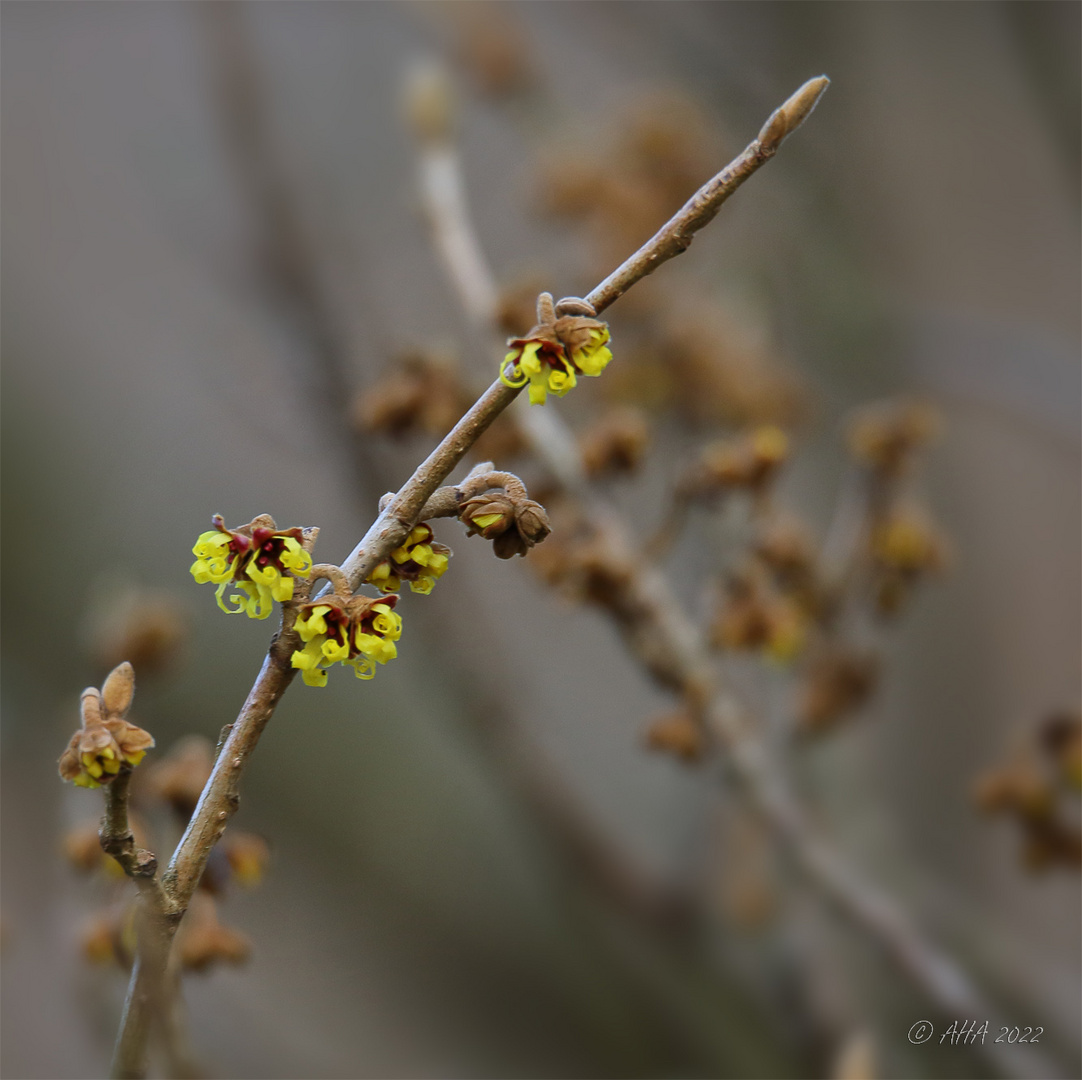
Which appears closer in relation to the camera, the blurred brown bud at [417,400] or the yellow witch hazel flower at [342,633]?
the yellow witch hazel flower at [342,633]

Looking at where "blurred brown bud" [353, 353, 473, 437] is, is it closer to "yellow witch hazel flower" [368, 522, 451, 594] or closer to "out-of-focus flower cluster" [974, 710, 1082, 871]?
"yellow witch hazel flower" [368, 522, 451, 594]

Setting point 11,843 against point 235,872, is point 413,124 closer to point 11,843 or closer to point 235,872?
point 235,872

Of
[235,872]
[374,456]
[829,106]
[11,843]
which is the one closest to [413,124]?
[374,456]

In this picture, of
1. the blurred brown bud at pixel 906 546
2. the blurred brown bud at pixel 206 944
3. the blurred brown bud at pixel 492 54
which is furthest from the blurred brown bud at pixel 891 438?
the blurred brown bud at pixel 492 54

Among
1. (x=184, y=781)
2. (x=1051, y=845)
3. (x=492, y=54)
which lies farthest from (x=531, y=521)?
(x=492, y=54)

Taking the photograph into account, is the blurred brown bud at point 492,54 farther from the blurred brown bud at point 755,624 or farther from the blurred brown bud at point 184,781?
the blurred brown bud at point 184,781

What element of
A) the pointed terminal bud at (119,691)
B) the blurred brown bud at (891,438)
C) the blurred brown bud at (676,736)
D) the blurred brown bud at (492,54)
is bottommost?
the pointed terminal bud at (119,691)

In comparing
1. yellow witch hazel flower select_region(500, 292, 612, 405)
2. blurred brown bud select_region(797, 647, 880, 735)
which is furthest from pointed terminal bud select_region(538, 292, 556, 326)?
blurred brown bud select_region(797, 647, 880, 735)
